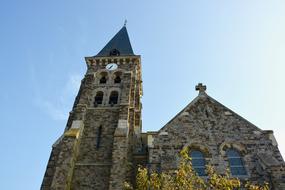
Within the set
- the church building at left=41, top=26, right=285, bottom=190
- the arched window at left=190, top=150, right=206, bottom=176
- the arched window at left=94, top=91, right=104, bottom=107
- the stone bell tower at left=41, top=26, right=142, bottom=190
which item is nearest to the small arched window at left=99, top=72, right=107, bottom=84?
the stone bell tower at left=41, top=26, right=142, bottom=190

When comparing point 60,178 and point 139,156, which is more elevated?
point 139,156

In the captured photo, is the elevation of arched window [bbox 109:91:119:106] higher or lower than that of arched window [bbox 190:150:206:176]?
higher

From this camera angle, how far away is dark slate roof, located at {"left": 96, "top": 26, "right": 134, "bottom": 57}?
27.2 meters

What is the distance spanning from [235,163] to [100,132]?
26.9ft

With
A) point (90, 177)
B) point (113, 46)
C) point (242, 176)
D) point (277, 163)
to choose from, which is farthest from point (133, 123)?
point (113, 46)

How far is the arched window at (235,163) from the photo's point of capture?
1500 centimetres

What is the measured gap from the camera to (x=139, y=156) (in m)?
16.8

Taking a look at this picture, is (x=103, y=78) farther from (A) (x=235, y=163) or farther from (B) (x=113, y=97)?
(A) (x=235, y=163)

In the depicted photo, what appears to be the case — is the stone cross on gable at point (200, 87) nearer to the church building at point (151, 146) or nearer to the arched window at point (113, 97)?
the church building at point (151, 146)

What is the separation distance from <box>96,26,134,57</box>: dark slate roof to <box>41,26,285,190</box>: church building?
7.33 metres

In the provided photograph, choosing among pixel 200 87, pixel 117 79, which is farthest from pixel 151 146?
pixel 117 79

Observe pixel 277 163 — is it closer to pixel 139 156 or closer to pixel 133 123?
pixel 139 156

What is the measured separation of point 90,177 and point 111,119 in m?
4.40

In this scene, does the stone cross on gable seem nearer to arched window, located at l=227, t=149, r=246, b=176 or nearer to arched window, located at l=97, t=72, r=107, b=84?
arched window, located at l=227, t=149, r=246, b=176
